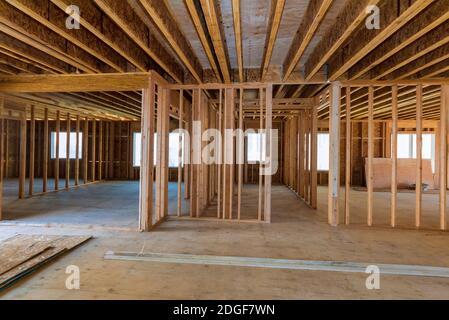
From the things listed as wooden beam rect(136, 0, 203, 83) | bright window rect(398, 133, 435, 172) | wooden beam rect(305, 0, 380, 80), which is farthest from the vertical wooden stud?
bright window rect(398, 133, 435, 172)

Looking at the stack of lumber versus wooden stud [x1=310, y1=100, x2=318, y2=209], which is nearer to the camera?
the stack of lumber

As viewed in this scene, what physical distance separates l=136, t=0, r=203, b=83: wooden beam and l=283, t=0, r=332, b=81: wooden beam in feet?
5.26

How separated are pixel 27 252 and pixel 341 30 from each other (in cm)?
453

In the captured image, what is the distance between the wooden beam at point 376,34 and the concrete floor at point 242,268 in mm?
2637

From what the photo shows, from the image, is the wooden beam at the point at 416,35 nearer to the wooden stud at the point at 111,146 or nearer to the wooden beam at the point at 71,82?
the wooden beam at the point at 71,82

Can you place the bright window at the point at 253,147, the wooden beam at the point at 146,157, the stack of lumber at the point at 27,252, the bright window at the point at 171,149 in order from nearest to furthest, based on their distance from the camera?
the stack of lumber at the point at 27,252
the wooden beam at the point at 146,157
the bright window at the point at 253,147
the bright window at the point at 171,149

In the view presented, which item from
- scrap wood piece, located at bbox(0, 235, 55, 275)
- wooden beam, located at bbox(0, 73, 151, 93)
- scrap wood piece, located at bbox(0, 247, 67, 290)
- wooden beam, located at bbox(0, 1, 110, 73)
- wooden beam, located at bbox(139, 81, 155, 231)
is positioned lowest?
scrap wood piece, located at bbox(0, 247, 67, 290)

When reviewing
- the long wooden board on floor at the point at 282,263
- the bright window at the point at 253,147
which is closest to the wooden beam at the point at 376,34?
the long wooden board on floor at the point at 282,263

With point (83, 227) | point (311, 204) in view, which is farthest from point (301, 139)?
point (83, 227)

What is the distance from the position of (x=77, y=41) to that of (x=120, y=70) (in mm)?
1219

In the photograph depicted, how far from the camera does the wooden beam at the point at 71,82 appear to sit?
4207mm

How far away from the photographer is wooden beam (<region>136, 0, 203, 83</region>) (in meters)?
2.65

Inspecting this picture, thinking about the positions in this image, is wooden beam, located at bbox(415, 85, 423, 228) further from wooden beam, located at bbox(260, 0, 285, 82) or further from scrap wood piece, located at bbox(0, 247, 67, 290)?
scrap wood piece, located at bbox(0, 247, 67, 290)

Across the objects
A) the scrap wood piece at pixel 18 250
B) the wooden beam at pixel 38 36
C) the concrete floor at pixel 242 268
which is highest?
the wooden beam at pixel 38 36
